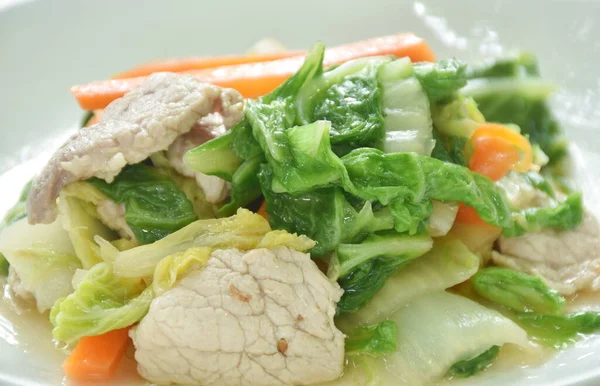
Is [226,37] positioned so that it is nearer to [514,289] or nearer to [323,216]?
[323,216]

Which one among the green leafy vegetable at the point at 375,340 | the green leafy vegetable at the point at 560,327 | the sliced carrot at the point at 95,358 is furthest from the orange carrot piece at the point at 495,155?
the sliced carrot at the point at 95,358

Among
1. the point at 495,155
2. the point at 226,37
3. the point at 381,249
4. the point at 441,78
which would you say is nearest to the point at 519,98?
the point at 495,155

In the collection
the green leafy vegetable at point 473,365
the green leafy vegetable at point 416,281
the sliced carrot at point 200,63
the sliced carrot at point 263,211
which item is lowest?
the green leafy vegetable at point 473,365

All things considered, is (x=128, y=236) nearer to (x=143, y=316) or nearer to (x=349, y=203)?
(x=143, y=316)

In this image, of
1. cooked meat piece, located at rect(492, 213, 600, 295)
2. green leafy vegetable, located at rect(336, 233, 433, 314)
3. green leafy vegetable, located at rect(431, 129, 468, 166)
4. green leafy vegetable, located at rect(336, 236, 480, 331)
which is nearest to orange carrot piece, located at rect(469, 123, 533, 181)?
green leafy vegetable, located at rect(431, 129, 468, 166)

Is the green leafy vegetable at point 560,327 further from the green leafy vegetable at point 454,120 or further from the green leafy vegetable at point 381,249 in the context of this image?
the green leafy vegetable at point 454,120

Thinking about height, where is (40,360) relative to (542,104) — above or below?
below

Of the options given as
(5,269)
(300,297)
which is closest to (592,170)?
(300,297)
